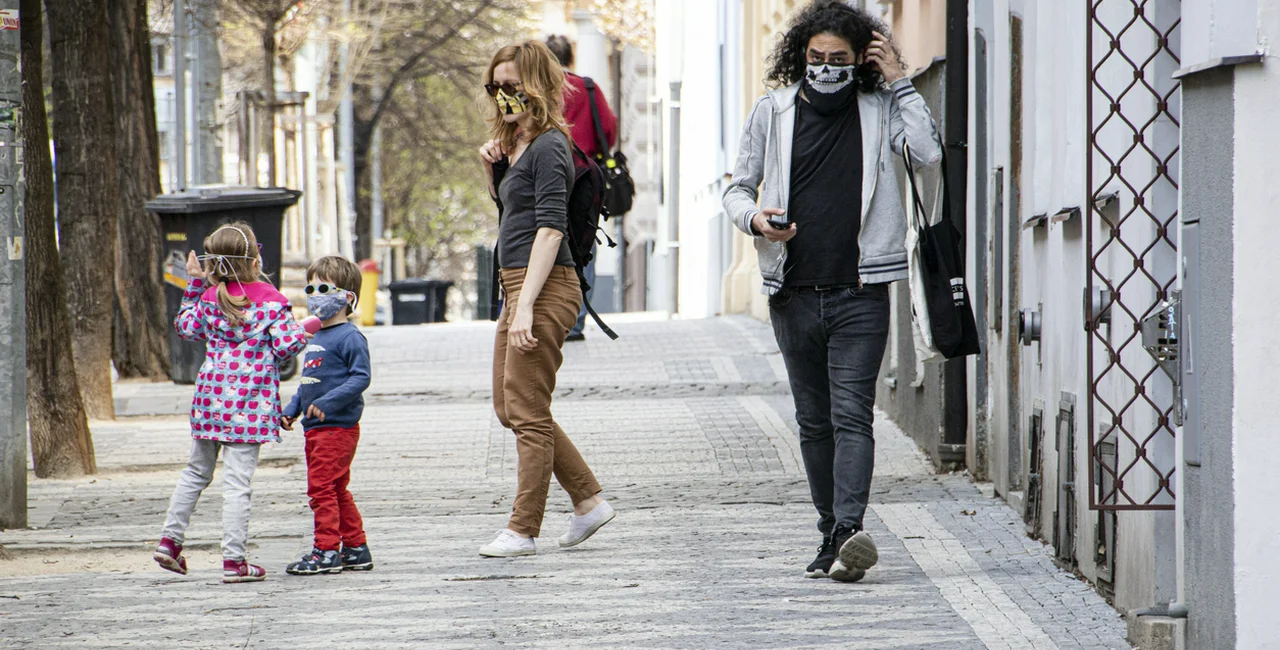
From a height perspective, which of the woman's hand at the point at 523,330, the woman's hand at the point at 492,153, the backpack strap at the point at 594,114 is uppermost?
the backpack strap at the point at 594,114

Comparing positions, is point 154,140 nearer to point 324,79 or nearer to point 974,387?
point 974,387

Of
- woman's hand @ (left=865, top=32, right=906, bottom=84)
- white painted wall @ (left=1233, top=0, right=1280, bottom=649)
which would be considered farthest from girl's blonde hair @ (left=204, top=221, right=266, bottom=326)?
white painted wall @ (left=1233, top=0, right=1280, bottom=649)

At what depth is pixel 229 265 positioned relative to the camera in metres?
6.90

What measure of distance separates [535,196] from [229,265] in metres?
1.12

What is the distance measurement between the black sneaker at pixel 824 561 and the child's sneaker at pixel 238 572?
1.93m

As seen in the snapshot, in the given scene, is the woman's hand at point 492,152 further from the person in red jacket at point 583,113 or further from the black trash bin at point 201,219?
the black trash bin at point 201,219

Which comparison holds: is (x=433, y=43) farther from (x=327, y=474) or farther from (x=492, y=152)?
(x=327, y=474)

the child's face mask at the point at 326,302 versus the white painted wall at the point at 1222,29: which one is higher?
the white painted wall at the point at 1222,29

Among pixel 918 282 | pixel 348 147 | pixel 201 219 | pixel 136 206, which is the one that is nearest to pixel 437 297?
pixel 348 147

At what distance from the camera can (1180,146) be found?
4902mm

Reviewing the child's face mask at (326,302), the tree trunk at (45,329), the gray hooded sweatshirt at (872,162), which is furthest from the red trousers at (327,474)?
the tree trunk at (45,329)

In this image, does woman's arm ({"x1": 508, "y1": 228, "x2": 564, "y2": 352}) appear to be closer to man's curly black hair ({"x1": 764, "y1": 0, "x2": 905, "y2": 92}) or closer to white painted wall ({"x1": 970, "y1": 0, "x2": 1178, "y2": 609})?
man's curly black hair ({"x1": 764, "y1": 0, "x2": 905, "y2": 92})

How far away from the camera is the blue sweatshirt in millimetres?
6883

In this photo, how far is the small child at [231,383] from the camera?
22.3 ft
